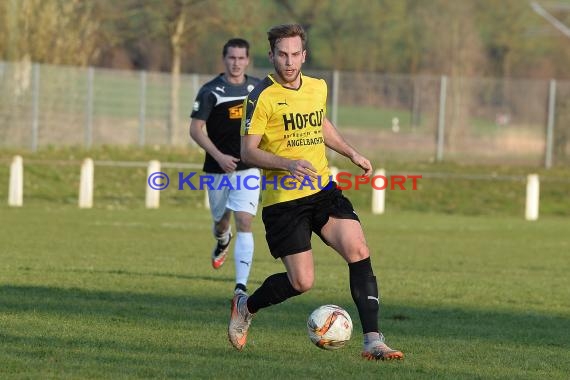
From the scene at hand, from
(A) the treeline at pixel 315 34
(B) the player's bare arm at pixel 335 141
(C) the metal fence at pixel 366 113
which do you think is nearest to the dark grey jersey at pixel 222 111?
(B) the player's bare arm at pixel 335 141

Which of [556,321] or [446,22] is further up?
[446,22]

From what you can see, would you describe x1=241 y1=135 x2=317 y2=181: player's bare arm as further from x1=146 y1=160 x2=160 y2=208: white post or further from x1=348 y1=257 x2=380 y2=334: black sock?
x1=146 y1=160 x2=160 y2=208: white post

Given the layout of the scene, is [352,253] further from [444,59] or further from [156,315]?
[444,59]

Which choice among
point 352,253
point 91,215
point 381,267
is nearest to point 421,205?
point 91,215

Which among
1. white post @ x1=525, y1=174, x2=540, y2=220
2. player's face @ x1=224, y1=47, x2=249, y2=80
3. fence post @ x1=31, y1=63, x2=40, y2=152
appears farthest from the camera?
fence post @ x1=31, y1=63, x2=40, y2=152

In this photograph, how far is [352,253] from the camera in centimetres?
851

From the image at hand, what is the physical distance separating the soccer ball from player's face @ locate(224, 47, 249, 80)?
181 inches

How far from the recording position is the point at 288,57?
8.46 metres

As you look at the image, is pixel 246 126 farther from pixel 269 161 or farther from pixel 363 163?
pixel 363 163

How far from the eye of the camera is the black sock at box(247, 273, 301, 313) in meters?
8.71

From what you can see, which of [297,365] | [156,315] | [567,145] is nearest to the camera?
[297,365]

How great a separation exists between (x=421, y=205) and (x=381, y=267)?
16376mm

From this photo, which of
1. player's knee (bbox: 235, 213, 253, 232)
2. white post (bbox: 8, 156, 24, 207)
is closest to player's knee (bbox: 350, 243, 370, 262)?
player's knee (bbox: 235, 213, 253, 232)

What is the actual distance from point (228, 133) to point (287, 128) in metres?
4.32
